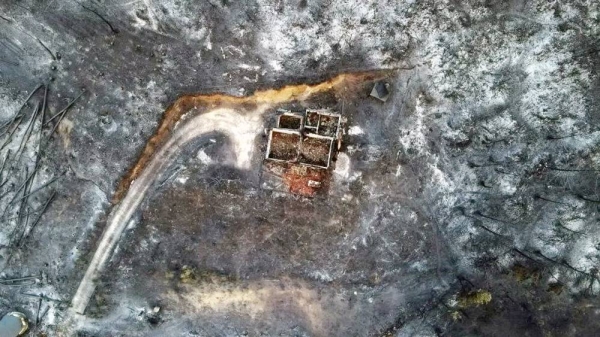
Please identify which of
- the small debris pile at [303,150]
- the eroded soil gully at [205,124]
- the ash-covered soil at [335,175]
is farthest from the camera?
the eroded soil gully at [205,124]

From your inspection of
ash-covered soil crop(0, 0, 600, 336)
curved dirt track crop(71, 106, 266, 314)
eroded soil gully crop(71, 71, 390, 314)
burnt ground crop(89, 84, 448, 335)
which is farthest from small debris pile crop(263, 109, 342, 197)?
curved dirt track crop(71, 106, 266, 314)

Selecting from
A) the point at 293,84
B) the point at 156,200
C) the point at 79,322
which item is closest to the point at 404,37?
the point at 293,84

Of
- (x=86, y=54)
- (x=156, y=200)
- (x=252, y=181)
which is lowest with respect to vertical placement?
(x=156, y=200)

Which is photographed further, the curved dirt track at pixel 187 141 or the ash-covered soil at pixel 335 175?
the curved dirt track at pixel 187 141

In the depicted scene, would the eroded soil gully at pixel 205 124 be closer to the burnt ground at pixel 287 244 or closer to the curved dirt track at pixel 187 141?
the curved dirt track at pixel 187 141

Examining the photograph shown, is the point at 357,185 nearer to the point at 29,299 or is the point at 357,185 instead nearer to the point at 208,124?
the point at 208,124

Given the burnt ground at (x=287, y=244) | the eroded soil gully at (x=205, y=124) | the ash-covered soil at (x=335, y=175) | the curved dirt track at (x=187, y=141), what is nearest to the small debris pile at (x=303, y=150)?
the burnt ground at (x=287, y=244)
